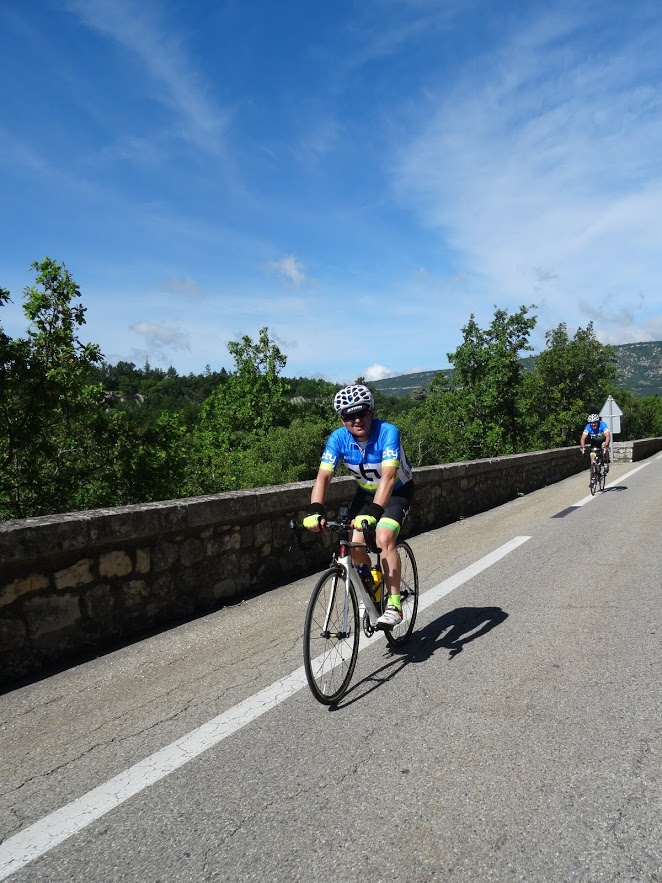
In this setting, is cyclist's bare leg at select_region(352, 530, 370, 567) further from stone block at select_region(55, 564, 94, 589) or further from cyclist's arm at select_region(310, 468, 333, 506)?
stone block at select_region(55, 564, 94, 589)

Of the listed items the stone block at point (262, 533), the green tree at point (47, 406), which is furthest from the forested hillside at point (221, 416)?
the stone block at point (262, 533)

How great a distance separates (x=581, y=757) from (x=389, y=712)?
0.95 m

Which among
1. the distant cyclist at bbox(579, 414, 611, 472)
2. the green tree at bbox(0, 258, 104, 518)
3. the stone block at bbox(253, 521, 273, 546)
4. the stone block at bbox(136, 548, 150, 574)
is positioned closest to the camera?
the stone block at bbox(136, 548, 150, 574)

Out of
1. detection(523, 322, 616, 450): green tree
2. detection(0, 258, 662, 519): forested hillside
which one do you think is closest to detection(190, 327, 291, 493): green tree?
detection(0, 258, 662, 519): forested hillside

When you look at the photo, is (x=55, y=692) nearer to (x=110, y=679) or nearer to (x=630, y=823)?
(x=110, y=679)

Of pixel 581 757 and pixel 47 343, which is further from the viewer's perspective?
pixel 47 343

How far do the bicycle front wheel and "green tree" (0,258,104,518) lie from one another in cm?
784

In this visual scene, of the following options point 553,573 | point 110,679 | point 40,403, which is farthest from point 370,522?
point 40,403

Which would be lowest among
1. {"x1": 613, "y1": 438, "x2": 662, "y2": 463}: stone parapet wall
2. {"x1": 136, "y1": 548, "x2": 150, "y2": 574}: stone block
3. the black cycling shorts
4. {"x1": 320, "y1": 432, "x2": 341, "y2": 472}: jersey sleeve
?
{"x1": 613, "y1": 438, "x2": 662, "y2": 463}: stone parapet wall

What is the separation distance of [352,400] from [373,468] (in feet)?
1.54

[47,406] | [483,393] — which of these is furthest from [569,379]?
[47,406]

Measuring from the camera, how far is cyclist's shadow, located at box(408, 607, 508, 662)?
4.21m

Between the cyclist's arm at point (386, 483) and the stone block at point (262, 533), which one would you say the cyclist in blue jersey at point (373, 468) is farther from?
the stone block at point (262, 533)

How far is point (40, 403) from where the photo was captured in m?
10.3
